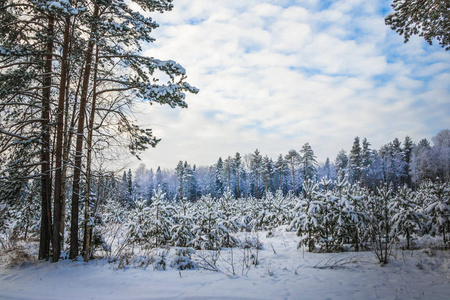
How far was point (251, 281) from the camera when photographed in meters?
5.22

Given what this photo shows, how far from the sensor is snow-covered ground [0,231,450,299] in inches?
176

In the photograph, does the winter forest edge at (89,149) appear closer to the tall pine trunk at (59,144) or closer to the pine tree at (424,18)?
the tall pine trunk at (59,144)

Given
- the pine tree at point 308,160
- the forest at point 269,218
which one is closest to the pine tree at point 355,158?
the pine tree at point 308,160

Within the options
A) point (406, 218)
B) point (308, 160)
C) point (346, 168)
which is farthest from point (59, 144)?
point (346, 168)

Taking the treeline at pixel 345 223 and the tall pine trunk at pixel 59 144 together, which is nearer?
the tall pine trunk at pixel 59 144

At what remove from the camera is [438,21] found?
581 cm

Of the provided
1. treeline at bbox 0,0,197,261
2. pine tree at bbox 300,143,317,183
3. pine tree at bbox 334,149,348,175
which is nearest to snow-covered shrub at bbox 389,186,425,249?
treeline at bbox 0,0,197,261

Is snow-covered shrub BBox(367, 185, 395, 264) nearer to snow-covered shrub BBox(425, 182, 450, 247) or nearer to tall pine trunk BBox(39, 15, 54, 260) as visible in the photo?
snow-covered shrub BBox(425, 182, 450, 247)

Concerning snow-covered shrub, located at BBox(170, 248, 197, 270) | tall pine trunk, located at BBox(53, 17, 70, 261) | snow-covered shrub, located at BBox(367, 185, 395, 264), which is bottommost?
snow-covered shrub, located at BBox(170, 248, 197, 270)

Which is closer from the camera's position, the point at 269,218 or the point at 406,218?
A: the point at 406,218

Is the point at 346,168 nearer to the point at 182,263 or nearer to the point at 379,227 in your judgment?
the point at 379,227

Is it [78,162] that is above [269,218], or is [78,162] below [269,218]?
above

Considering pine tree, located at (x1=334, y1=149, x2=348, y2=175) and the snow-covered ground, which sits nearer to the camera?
the snow-covered ground

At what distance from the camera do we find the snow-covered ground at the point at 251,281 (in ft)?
14.7
